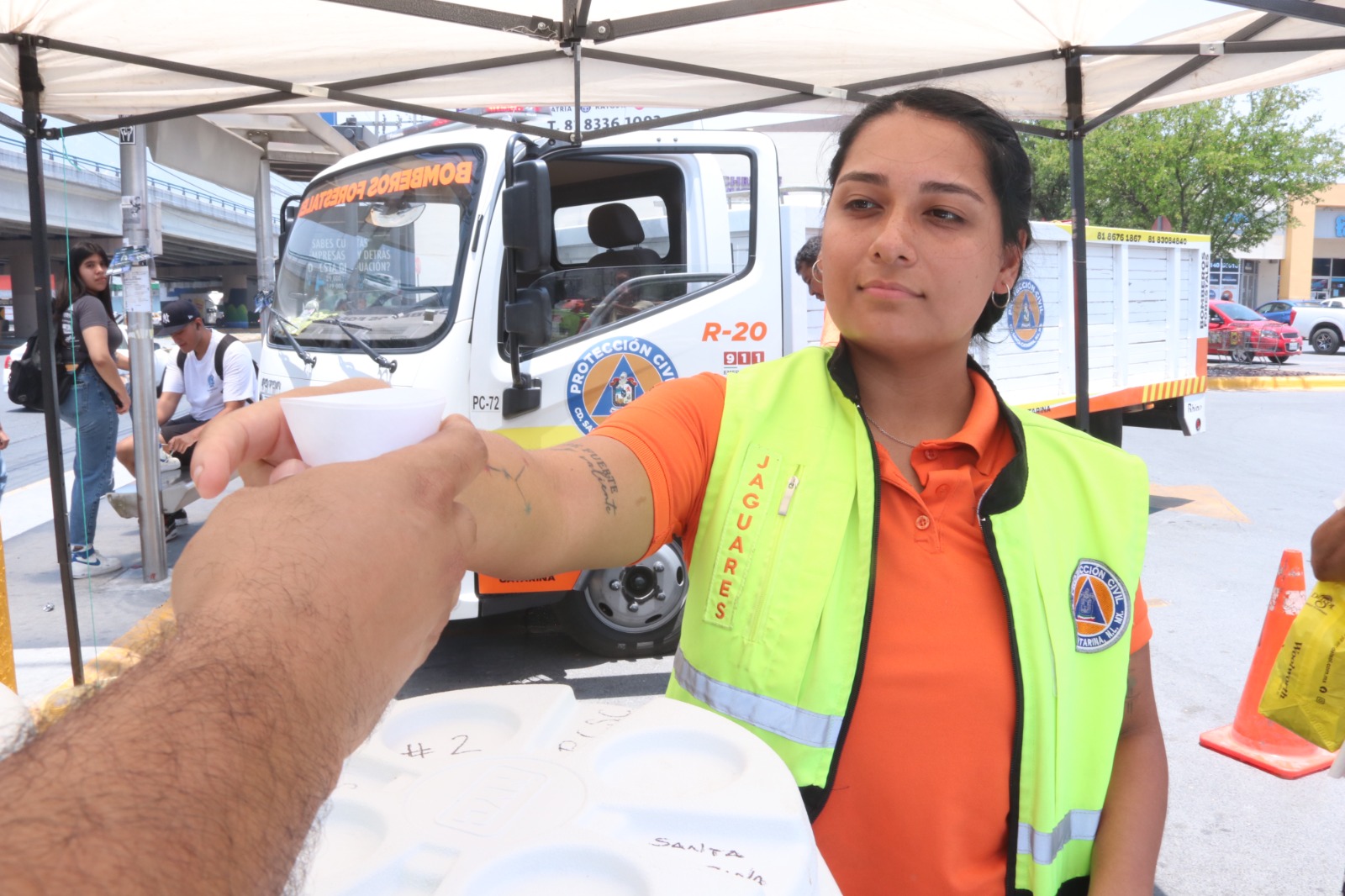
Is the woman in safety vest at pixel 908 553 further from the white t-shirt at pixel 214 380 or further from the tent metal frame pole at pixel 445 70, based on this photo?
the white t-shirt at pixel 214 380

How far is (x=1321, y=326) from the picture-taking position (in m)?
25.7

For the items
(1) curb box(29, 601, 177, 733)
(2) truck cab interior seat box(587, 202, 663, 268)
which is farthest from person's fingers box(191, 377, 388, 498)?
(2) truck cab interior seat box(587, 202, 663, 268)

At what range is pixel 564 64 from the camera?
3.34 m

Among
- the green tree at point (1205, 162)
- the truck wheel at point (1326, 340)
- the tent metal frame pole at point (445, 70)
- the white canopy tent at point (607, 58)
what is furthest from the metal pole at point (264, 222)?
the truck wheel at point (1326, 340)

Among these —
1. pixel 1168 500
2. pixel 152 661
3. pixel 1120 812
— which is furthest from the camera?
pixel 1168 500

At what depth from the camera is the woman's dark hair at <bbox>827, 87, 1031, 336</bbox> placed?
1554 mm

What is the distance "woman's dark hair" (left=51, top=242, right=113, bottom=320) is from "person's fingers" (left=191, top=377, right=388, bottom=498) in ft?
19.8

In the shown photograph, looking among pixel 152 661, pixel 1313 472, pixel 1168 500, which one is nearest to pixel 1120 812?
pixel 152 661

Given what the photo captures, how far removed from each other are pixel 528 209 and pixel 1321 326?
28.5 m

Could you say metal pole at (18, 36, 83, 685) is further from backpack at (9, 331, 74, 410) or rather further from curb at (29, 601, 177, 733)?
curb at (29, 601, 177, 733)

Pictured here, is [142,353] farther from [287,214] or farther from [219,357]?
[287,214]

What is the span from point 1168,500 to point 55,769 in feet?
30.1

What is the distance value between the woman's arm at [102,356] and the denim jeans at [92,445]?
0.10 m

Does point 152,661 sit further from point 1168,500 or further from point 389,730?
point 1168,500
